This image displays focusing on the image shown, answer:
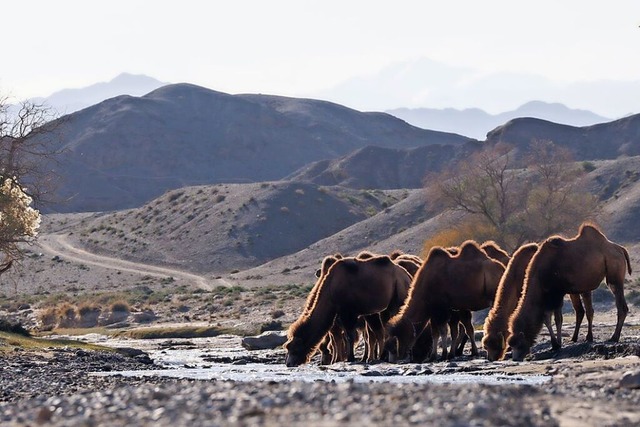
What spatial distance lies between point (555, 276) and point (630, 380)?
9.85 m

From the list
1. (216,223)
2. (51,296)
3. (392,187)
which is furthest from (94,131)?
(51,296)

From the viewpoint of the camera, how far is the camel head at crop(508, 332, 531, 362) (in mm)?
24938

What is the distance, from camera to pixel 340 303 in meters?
29.4

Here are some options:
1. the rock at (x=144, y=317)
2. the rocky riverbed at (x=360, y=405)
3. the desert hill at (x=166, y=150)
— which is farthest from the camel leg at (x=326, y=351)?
the desert hill at (x=166, y=150)

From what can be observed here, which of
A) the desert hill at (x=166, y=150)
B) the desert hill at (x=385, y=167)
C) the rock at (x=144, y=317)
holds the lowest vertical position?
the rock at (x=144, y=317)

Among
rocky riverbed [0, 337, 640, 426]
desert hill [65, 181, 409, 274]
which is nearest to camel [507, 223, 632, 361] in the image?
rocky riverbed [0, 337, 640, 426]

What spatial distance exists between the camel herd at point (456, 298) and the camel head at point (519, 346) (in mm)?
21

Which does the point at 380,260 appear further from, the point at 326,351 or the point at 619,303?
the point at 619,303

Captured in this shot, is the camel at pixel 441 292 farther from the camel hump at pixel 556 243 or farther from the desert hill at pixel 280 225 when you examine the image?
the desert hill at pixel 280 225

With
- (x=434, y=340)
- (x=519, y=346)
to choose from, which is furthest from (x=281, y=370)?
(x=519, y=346)

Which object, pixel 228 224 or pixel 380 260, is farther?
pixel 228 224

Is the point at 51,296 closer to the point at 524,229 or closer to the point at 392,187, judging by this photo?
the point at 524,229

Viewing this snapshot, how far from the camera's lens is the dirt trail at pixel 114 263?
83.2m

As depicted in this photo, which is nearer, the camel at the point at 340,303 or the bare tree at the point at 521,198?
the camel at the point at 340,303
